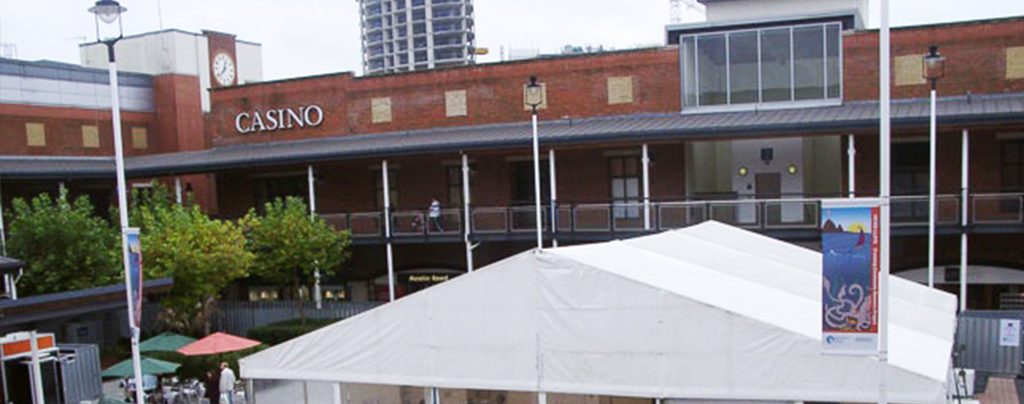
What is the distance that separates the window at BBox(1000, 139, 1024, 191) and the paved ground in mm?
Result: 7287

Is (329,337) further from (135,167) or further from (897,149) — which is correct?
(135,167)

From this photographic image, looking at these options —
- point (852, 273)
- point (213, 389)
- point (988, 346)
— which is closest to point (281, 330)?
point (213, 389)

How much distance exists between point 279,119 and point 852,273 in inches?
1040

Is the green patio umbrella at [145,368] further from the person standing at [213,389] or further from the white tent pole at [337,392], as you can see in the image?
the white tent pole at [337,392]

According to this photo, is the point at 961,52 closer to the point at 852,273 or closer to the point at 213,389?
the point at 852,273

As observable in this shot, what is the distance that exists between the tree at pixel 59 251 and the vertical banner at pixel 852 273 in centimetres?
1954

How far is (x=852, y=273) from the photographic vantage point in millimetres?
8383

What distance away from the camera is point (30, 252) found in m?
23.2

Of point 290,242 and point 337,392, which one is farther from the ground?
point 290,242

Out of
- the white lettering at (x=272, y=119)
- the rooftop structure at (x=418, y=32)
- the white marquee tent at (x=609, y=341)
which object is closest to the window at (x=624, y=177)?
the white lettering at (x=272, y=119)

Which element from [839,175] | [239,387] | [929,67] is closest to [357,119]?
[239,387]

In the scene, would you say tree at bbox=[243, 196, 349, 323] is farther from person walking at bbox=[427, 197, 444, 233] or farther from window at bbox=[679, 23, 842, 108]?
window at bbox=[679, 23, 842, 108]

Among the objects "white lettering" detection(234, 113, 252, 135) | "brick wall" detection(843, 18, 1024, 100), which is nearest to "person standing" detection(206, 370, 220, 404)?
"white lettering" detection(234, 113, 252, 135)

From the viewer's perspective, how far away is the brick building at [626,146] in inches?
878
